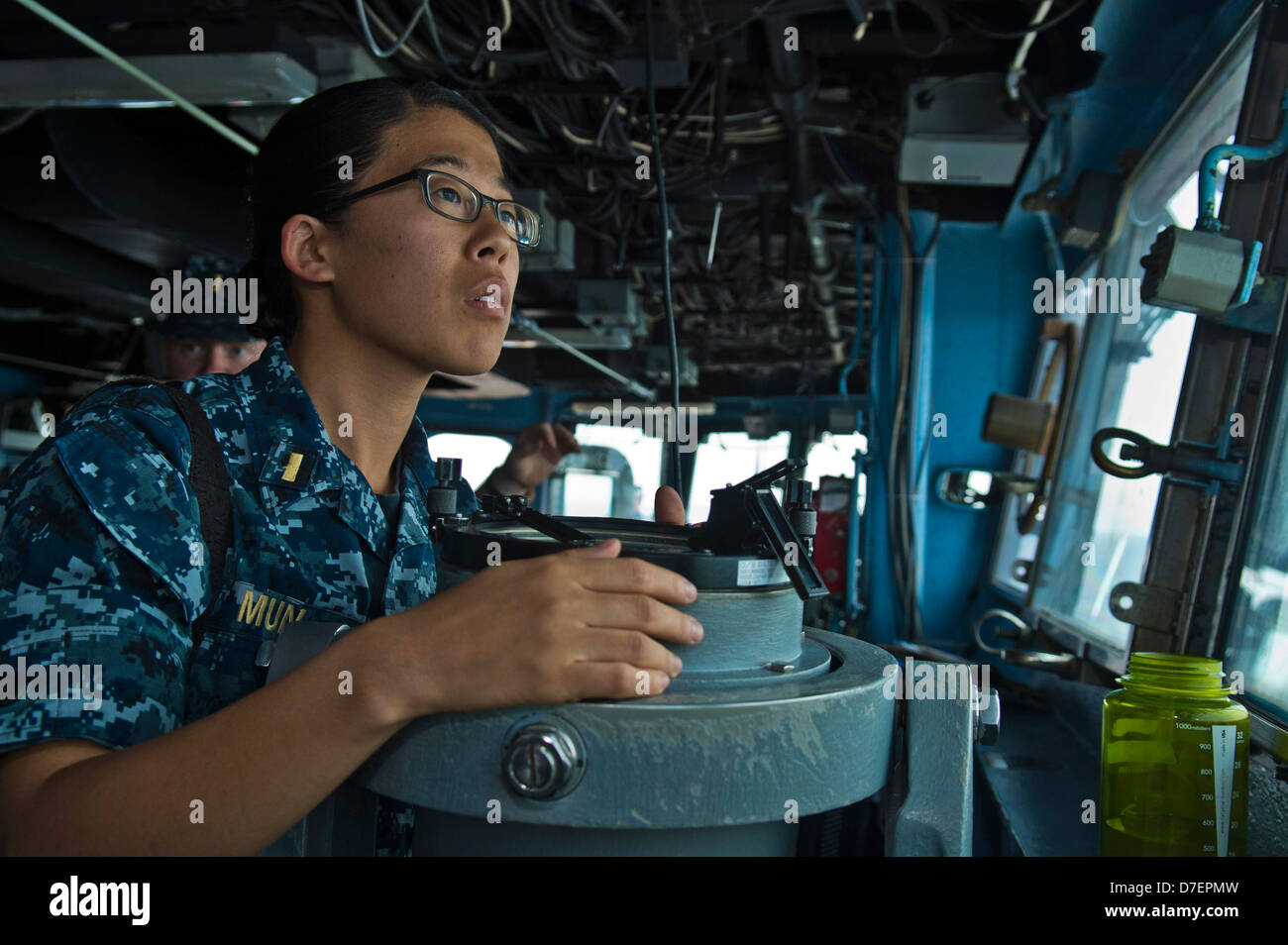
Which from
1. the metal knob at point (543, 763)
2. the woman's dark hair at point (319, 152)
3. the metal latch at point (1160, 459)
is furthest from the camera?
the metal latch at point (1160, 459)

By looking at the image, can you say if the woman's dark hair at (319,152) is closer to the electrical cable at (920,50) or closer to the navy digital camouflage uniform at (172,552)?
the navy digital camouflage uniform at (172,552)

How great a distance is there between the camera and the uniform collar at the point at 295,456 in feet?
3.31

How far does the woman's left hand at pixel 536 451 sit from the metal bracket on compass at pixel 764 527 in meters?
1.33

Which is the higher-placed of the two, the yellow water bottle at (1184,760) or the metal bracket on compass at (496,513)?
the metal bracket on compass at (496,513)

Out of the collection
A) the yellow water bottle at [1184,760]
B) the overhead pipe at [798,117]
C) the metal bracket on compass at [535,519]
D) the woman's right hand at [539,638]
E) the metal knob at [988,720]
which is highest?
the overhead pipe at [798,117]

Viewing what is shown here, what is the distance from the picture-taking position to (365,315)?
3.58 feet

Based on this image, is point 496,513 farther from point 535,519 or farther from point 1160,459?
point 1160,459

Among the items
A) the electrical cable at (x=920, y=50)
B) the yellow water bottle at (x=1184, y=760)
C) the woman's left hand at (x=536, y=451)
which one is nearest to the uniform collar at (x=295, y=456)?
the yellow water bottle at (x=1184, y=760)

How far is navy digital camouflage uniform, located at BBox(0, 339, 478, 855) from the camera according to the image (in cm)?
72

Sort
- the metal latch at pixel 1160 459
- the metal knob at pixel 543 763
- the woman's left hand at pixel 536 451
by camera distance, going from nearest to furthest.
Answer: the metal knob at pixel 543 763 → the metal latch at pixel 1160 459 → the woman's left hand at pixel 536 451

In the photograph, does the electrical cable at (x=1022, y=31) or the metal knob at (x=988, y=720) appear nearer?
the metal knob at (x=988, y=720)

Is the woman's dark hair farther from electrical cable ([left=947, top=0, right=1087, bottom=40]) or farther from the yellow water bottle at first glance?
electrical cable ([left=947, top=0, right=1087, bottom=40])
